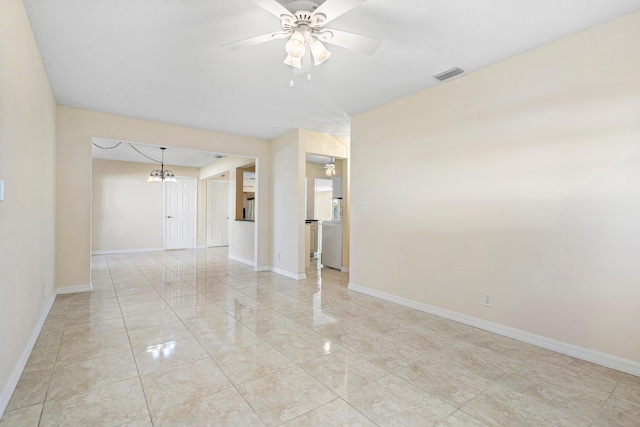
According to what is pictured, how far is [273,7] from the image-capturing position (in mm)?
1715

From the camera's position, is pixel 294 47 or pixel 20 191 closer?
pixel 294 47

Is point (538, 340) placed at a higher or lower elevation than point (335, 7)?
lower

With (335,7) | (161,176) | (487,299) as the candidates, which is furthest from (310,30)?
(161,176)

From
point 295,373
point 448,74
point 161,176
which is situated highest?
point 448,74

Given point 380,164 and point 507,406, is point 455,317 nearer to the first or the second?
point 507,406

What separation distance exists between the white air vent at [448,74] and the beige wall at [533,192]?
114 millimetres

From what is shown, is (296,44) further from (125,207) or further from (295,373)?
(125,207)

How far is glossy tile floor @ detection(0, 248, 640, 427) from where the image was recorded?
1611 millimetres

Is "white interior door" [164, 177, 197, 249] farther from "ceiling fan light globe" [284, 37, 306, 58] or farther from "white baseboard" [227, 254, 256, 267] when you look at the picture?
"ceiling fan light globe" [284, 37, 306, 58]

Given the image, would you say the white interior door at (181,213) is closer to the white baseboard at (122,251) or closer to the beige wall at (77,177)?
the white baseboard at (122,251)

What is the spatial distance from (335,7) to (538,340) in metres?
2.86

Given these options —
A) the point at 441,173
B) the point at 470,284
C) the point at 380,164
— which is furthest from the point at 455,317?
the point at 380,164

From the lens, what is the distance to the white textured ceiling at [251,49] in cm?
204

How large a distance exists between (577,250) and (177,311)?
145 inches
